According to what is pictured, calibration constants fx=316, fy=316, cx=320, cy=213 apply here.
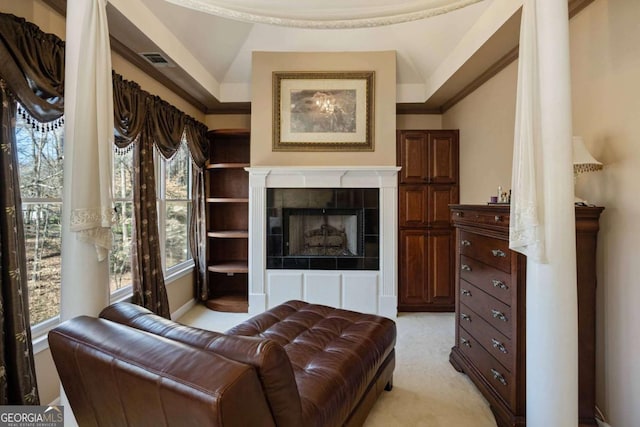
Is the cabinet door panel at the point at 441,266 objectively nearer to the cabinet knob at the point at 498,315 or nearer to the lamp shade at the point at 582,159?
the cabinet knob at the point at 498,315

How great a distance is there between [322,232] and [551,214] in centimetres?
265

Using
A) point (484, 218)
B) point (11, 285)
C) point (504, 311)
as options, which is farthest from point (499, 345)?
point (11, 285)

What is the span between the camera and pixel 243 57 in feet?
12.6

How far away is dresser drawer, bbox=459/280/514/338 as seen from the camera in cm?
184

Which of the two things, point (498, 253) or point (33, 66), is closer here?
point (33, 66)

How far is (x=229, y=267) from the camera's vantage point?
13.1 ft

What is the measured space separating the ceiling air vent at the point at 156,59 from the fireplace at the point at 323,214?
1.60m

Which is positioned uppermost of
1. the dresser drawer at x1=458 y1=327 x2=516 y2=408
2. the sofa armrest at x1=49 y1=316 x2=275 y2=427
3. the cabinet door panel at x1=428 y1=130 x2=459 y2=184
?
the cabinet door panel at x1=428 y1=130 x2=459 y2=184

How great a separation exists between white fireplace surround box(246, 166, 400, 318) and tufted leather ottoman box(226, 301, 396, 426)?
1.17 meters

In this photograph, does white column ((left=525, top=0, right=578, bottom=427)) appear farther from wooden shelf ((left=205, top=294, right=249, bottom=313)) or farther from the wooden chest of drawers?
wooden shelf ((left=205, top=294, right=249, bottom=313))

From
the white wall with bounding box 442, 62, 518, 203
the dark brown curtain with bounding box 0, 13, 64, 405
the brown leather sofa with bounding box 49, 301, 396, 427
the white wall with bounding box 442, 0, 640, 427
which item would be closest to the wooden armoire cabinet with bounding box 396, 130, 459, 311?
the white wall with bounding box 442, 62, 518, 203

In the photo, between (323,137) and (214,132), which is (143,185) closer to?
(214,132)

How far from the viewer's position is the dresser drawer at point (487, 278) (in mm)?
1849

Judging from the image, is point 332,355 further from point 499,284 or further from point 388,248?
point 388,248
